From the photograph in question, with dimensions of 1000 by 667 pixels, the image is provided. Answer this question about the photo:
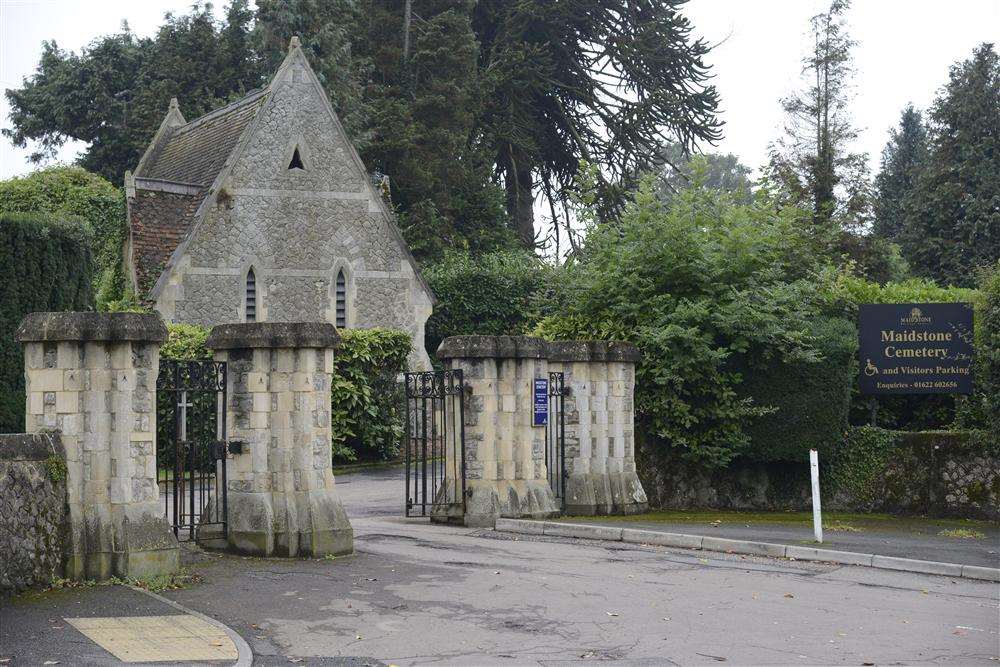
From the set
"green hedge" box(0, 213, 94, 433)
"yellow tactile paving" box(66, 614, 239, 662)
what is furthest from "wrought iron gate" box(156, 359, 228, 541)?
"green hedge" box(0, 213, 94, 433)

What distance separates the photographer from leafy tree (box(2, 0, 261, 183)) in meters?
43.8

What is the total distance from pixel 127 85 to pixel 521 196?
640 inches

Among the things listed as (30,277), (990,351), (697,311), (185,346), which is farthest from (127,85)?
(990,351)

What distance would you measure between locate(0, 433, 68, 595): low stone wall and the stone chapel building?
20.0m

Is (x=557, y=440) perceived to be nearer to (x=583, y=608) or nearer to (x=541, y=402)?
(x=541, y=402)

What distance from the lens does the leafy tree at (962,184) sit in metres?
43.6

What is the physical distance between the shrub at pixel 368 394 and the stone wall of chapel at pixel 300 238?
5.49m

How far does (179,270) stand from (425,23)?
15.2 meters

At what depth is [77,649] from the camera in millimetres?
9008

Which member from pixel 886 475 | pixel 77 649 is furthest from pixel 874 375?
pixel 77 649

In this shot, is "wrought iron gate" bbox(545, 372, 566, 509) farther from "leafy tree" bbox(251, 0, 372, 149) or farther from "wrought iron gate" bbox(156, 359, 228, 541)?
"leafy tree" bbox(251, 0, 372, 149)

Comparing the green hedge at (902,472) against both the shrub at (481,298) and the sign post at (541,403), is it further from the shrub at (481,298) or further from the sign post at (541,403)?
the shrub at (481,298)

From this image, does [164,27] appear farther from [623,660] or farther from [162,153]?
[623,660]

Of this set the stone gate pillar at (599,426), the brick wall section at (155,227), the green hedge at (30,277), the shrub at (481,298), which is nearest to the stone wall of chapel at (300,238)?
the brick wall section at (155,227)
